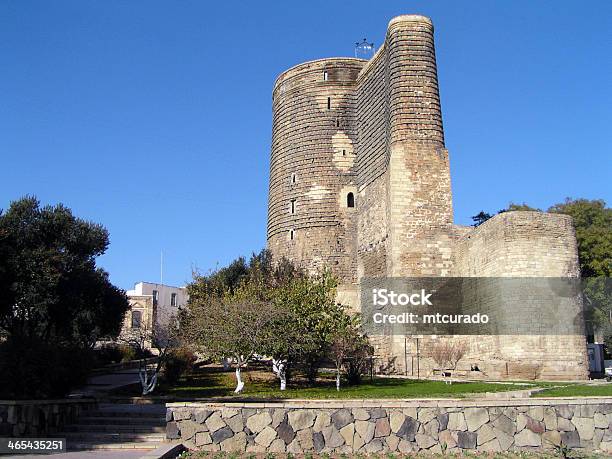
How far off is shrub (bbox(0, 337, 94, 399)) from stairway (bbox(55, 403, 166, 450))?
2.27 feet

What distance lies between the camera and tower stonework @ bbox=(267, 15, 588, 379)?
2308 cm

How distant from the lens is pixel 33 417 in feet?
33.6

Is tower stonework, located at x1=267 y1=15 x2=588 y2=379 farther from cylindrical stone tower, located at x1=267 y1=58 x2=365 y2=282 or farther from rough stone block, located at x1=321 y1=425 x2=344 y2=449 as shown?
rough stone block, located at x1=321 y1=425 x2=344 y2=449

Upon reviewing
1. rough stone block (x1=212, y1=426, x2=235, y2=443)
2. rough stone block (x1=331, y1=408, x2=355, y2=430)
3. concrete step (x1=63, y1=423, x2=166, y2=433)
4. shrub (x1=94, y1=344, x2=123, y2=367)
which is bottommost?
concrete step (x1=63, y1=423, x2=166, y2=433)

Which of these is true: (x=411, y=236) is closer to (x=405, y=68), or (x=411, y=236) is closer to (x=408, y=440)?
(x=405, y=68)

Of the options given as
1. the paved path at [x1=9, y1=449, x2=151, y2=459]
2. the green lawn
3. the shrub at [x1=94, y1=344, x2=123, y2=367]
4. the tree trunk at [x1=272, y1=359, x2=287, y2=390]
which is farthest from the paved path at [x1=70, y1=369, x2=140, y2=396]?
the green lawn

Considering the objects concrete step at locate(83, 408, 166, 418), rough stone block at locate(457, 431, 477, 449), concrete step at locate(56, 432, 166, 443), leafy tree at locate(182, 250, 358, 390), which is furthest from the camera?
leafy tree at locate(182, 250, 358, 390)

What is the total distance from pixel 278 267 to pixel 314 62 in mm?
12544

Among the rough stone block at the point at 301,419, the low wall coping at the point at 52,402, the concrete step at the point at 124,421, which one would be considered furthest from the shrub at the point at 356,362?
the rough stone block at the point at 301,419

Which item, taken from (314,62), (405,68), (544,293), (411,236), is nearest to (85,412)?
(544,293)

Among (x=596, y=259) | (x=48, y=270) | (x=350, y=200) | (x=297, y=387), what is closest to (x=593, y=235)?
(x=596, y=259)

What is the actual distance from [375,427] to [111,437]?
4133mm

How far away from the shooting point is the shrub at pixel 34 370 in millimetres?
10742

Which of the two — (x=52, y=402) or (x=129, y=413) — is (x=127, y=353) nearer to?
(x=129, y=413)
